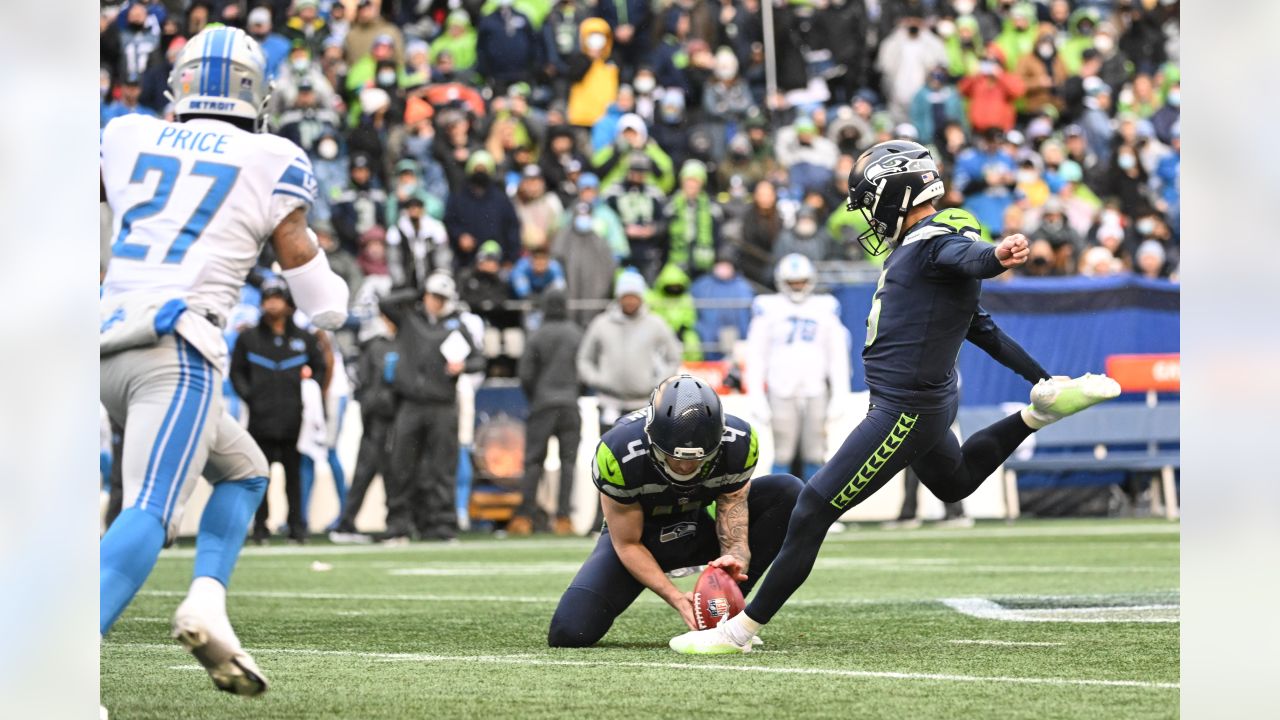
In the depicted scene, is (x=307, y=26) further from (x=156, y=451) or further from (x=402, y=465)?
(x=156, y=451)

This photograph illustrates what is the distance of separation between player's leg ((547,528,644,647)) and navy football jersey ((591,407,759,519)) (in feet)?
0.95

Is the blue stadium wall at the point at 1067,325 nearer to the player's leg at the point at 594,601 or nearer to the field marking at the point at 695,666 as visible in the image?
the player's leg at the point at 594,601

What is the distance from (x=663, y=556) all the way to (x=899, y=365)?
3.83ft

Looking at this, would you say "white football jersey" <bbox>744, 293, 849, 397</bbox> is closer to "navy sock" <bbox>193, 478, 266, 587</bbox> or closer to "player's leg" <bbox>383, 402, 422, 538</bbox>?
"player's leg" <bbox>383, 402, 422, 538</bbox>

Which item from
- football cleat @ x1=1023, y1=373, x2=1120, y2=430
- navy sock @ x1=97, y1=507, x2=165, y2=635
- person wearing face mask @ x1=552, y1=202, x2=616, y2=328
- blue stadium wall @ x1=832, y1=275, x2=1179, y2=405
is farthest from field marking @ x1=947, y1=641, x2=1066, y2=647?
person wearing face mask @ x1=552, y1=202, x2=616, y2=328

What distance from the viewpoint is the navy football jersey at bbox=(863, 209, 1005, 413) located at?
5.71 metres

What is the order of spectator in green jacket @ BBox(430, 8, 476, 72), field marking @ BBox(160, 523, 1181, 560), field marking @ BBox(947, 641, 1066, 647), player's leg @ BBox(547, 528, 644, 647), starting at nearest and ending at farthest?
field marking @ BBox(947, 641, 1066, 647), player's leg @ BBox(547, 528, 644, 647), field marking @ BBox(160, 523, 1181, 560), spectator in green jacket @ BBox(430, 8, 476, 72)

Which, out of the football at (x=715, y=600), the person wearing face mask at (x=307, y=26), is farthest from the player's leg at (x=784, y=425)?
the football at (x=715, y=600)

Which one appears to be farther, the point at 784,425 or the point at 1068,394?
the point at 784,425

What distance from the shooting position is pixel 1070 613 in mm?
7039

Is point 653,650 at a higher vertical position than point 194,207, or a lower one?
lower

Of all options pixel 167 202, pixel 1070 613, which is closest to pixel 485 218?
pixel 1070 613
